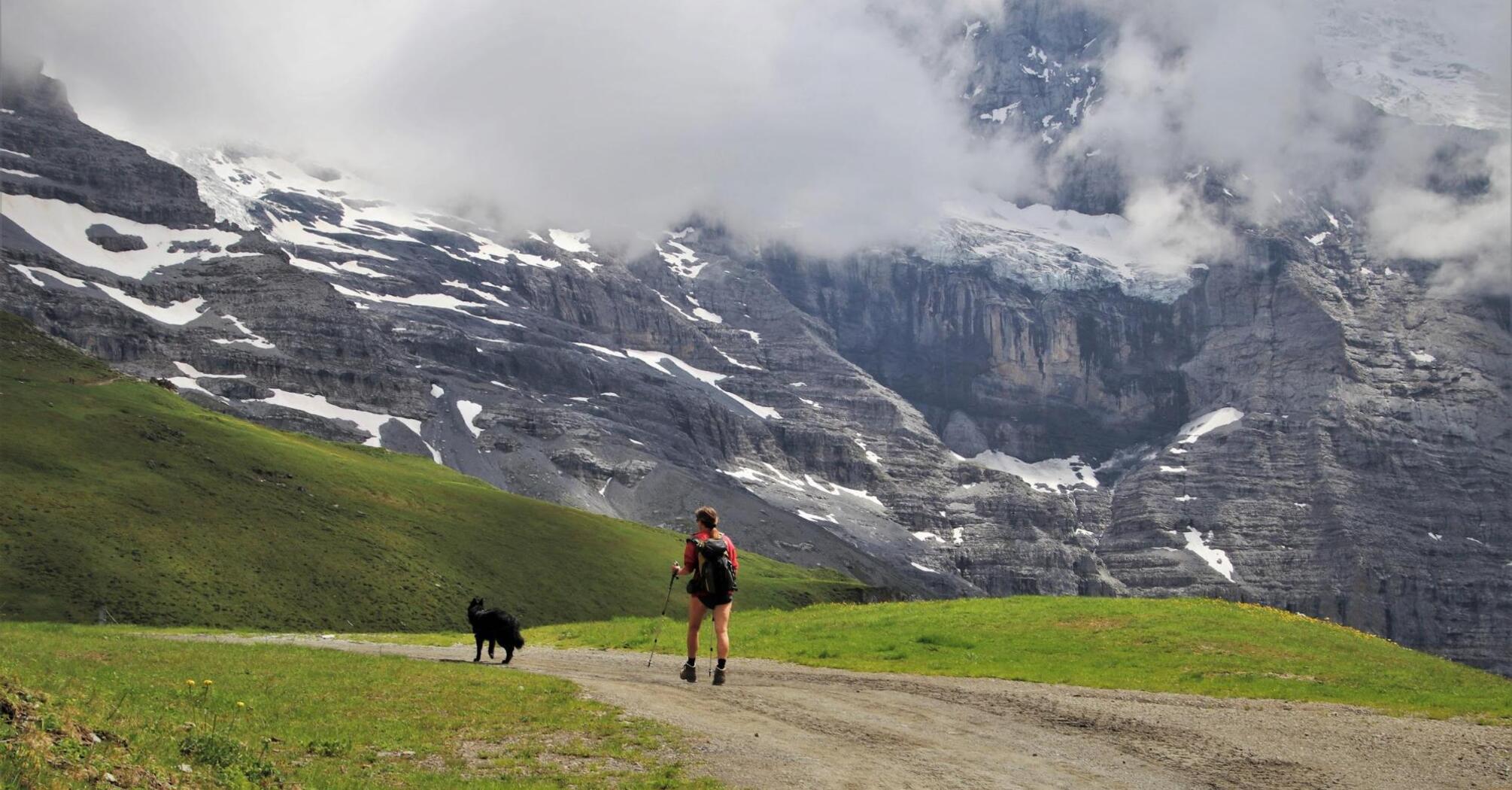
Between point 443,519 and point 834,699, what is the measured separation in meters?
130

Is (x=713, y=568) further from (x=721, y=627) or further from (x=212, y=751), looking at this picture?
(x=212, y=751)

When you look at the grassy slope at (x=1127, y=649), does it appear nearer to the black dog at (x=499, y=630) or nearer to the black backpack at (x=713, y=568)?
the black dog at (x=499, y=630)

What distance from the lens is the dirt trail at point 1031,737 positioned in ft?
58.9

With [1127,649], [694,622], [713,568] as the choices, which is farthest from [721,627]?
[1127,649]

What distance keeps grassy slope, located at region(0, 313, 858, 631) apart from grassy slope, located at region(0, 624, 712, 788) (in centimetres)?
6556

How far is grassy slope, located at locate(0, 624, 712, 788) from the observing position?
45.5ft

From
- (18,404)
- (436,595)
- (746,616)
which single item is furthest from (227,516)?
(746,616)

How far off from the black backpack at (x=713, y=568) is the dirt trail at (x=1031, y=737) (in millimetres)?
2059

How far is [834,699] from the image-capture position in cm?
2394

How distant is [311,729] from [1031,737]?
11976 millimetres

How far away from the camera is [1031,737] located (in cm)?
2136

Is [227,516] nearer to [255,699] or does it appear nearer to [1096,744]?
[255,699]

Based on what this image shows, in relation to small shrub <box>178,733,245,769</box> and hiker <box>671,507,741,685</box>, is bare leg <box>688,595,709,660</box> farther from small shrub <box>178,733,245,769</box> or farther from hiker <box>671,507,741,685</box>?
small shrub <box>178,733,245,769</box>

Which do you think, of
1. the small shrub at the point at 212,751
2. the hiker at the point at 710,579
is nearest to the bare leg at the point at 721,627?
the hiker at the point at 710,579
